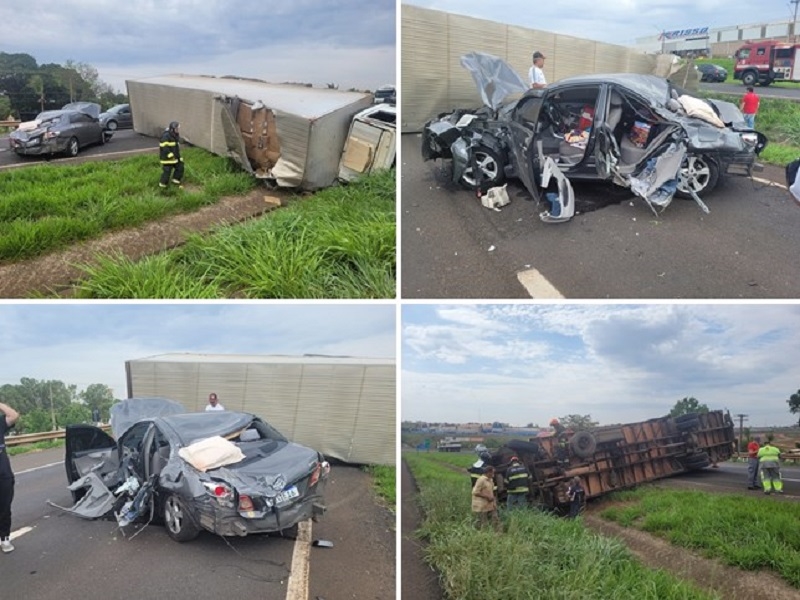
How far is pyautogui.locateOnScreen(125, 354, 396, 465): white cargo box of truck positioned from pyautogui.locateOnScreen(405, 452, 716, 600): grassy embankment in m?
0.78

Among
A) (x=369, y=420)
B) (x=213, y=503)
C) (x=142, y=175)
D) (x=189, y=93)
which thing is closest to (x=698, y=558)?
(x=369, y=420)

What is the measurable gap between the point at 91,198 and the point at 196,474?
14.7ft

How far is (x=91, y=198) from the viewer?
6941 mm

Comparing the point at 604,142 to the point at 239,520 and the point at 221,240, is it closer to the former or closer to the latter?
the point at 221,240

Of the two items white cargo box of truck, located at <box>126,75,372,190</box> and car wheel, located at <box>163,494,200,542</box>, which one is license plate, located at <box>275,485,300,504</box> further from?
white cargo box of truck, located at <box>126,75,372,190</box>

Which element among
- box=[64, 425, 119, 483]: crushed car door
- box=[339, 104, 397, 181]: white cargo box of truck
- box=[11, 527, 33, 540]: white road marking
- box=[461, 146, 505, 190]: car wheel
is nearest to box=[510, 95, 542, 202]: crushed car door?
box=[461, 146, 505, 190]: car wheel

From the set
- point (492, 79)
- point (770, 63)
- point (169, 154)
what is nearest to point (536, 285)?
point (492, 79)

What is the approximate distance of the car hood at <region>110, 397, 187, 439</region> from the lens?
4809mm

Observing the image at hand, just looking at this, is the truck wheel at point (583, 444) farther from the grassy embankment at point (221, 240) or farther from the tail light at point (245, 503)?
the tail light at point (245, 503)

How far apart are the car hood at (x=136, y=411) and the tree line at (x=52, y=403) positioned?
0.30ft

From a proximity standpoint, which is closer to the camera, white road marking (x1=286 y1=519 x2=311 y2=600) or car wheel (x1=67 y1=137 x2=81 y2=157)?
white road marking (x1=286 y1=519 x2=311 y2=600)

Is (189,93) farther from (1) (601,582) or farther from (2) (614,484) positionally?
(1) (601,582)

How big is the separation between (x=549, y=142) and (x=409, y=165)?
5.47 ft

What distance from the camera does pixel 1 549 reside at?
3.62 metres
